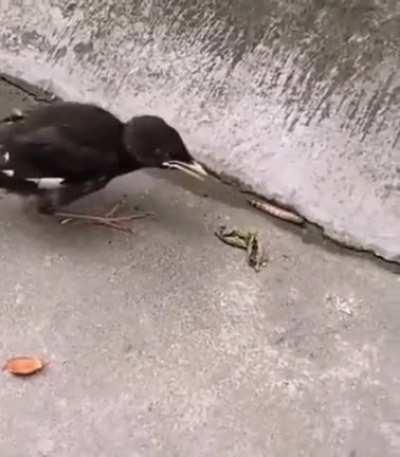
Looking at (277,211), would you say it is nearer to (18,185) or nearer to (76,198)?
(76,198)

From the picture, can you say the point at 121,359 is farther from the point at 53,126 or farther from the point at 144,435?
the point at 53,126

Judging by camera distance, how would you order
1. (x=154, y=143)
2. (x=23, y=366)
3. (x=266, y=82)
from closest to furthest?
1. (x=23, y=366)
2. (x=154, y=143)
3. (x=266, y=82)

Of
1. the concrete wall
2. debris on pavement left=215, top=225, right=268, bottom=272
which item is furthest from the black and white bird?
the concrete wall

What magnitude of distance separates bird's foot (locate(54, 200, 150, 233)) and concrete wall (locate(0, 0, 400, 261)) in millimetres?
348

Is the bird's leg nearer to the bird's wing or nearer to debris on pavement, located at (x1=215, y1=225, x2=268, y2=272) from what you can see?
the bird's wing

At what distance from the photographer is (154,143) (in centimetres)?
332

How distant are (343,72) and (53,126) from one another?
38.1 inches

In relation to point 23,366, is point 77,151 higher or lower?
higher

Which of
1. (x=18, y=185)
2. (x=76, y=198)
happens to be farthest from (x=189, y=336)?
(x=18, y=185)

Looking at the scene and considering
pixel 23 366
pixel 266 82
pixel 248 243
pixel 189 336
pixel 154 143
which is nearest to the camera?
pixel 23 366

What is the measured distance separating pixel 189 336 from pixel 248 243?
0.40 metres

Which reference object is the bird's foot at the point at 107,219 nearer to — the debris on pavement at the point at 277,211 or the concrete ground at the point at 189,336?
the concrete ground at the point at 189,336

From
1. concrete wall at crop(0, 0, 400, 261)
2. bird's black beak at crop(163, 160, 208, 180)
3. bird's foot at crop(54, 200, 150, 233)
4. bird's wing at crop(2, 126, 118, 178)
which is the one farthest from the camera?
concrete wall at crop(0, 0, 400, 261)

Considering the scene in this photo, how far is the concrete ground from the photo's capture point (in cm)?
298
